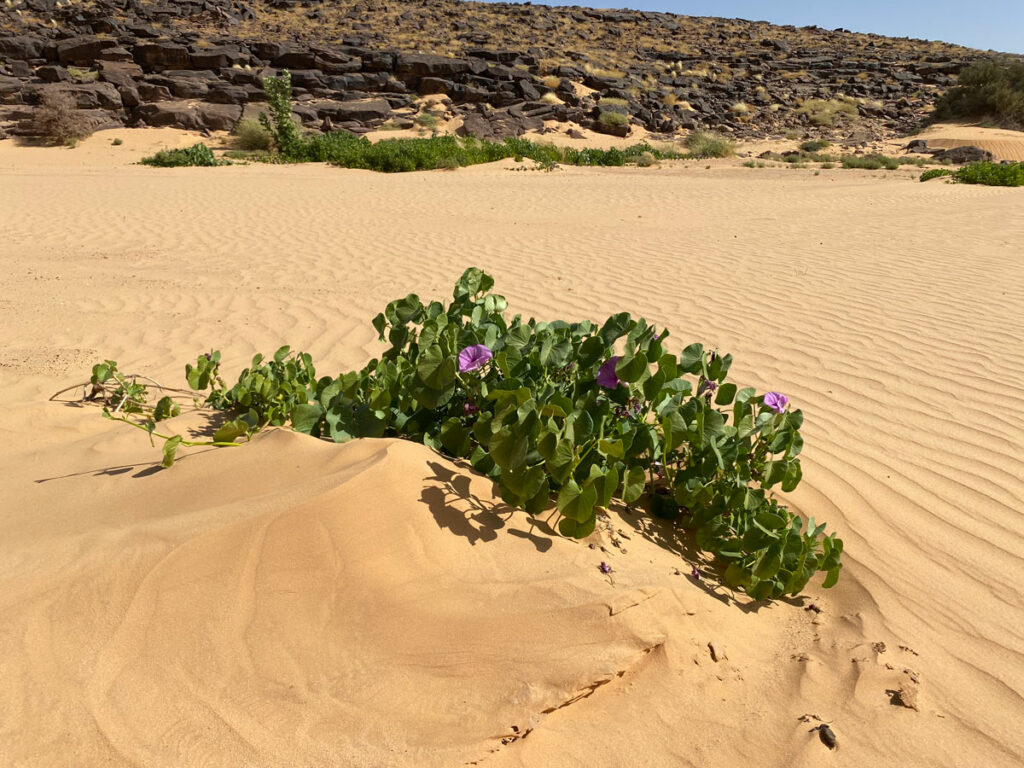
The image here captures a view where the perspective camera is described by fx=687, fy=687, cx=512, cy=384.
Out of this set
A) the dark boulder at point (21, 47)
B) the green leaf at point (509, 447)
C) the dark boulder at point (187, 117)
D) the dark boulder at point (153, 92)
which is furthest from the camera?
the dark boulder at point (21, 47)

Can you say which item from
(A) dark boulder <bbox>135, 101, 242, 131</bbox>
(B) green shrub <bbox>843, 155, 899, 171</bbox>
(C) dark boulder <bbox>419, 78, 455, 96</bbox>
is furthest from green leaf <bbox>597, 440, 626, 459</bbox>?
(C) dark boulder <bbox>419, 78, 455, 96</bbox>

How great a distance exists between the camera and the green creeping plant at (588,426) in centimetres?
193

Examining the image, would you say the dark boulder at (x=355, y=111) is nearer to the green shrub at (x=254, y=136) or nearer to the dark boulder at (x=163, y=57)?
the green shrub at (x=254, y=136)

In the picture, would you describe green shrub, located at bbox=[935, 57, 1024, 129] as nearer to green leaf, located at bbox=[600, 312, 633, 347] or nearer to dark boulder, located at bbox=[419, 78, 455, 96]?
dark boulder, located at bbox=[419, 78, 455, 96]

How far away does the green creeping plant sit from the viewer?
6.32 ft

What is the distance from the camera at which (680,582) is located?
2.01 m

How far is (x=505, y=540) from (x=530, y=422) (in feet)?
1.14

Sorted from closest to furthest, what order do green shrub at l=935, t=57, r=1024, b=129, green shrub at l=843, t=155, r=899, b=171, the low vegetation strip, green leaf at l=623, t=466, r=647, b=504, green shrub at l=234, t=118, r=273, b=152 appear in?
1. green leaf at l=623, t=466, r=647, b=504
2. the low vegetation strip
3. green shrub at l=843, t=155, r=899, b=171
4. green shrub at l=234, t=118, r=273, b=152
5. green shrub at l=935, t=57, r=1024, b=129

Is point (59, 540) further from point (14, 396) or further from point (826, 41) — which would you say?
point (826, 41)

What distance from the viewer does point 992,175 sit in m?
16.0

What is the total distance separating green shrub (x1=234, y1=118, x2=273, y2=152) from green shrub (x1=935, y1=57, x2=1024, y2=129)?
29.5m

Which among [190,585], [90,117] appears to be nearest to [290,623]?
[190,585]


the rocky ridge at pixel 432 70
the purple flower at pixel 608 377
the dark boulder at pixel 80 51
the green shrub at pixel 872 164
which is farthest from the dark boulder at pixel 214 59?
the purple flower at pixel 608 377

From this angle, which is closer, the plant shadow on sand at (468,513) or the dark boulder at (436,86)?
the plant shadow on sand at (468,513)
